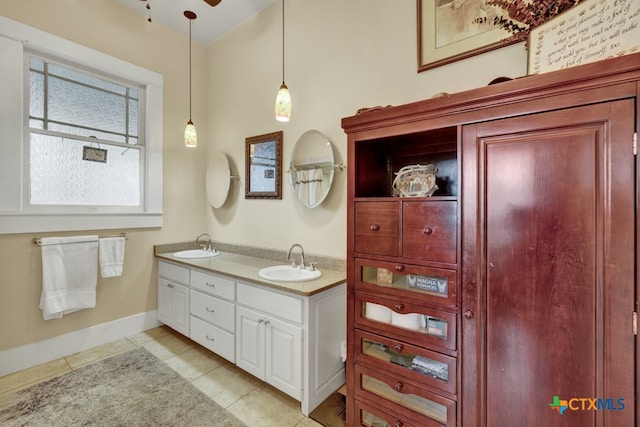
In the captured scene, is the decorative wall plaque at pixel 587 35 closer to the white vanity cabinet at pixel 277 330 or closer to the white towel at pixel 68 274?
the white vanity cabinet at pixel 277 330

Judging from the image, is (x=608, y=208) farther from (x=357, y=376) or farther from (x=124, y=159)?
(x=124, y=159)

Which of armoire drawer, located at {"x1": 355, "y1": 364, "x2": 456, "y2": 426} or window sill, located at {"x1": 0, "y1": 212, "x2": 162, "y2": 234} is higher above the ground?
window sill, located at {"x1": 0, "y1": 212, "x2": 162, "y2": 234}

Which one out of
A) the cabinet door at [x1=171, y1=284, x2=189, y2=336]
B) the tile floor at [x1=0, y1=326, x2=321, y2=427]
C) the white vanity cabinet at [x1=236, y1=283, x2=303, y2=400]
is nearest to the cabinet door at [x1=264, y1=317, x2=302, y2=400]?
the white vanity cabinet at [x1=236, y1=283, x2=303, y2=400]

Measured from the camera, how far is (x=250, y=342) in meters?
1.93

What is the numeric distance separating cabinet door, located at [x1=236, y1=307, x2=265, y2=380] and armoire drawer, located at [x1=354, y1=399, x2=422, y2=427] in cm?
73

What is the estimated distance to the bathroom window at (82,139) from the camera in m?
2.22

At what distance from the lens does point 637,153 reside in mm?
828

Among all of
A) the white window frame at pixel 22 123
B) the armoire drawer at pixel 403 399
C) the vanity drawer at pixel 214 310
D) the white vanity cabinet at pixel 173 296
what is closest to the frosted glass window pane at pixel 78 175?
the white window frame at pixel 22 123

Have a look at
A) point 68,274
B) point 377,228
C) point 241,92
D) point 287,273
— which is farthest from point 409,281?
point 68,274

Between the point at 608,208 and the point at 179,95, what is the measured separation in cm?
352

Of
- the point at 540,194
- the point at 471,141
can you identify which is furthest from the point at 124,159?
the point at 540,194

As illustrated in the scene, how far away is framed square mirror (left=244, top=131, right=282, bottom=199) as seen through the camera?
8.27 feet

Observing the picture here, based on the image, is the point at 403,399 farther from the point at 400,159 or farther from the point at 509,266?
the point at 400,159

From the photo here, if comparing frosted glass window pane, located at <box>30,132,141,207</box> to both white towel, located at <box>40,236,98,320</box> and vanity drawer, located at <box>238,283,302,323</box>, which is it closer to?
white towel, located at <box>40,236,98,320</box>
